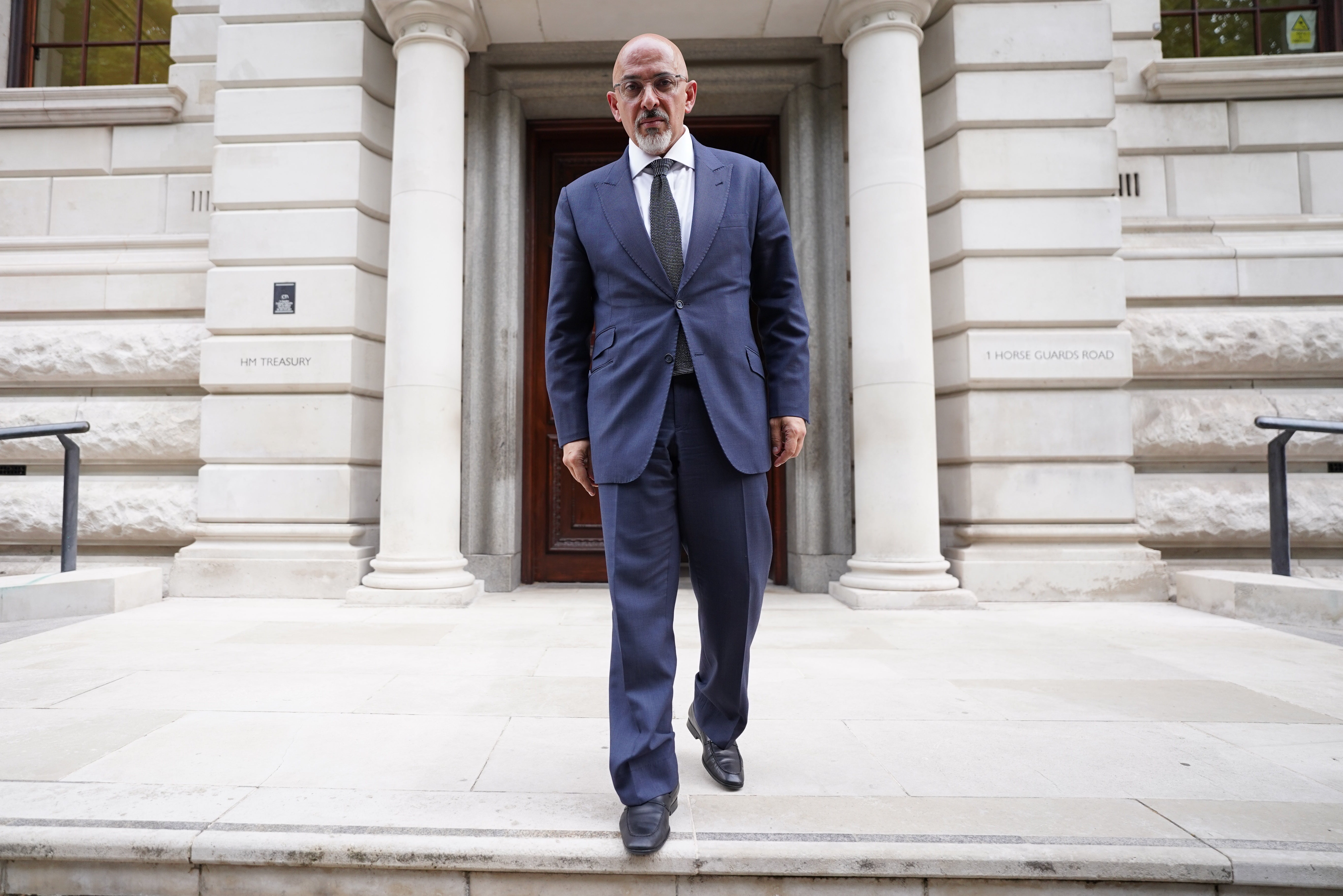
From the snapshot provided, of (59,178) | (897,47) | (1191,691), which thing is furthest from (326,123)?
(1191,691)

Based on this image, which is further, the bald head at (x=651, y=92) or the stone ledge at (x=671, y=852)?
the bald head at (x=651, y=92)

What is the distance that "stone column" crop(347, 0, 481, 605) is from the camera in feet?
18.9

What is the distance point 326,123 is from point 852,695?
245 inches

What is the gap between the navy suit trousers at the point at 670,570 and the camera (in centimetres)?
197

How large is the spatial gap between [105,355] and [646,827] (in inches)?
287

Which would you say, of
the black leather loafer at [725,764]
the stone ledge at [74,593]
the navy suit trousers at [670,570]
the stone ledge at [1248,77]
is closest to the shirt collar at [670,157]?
the navy suit trousers at [670,570]

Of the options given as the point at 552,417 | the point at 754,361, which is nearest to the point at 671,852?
the point at 754,361

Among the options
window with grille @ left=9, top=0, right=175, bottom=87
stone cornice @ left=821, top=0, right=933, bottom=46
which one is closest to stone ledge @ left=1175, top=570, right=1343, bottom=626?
stone cornice @ left=821, top=0, right=933, bottom=46

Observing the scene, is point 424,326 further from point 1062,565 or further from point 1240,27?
point 1240,27

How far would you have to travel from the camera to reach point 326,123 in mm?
6355

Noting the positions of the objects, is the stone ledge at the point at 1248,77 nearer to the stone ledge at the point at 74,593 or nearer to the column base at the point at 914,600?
the column base at the point at 914,600

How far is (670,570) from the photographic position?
212 centimetres

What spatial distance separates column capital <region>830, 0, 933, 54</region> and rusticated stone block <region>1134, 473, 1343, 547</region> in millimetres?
4224

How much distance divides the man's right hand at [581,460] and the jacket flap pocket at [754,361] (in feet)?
1.70
